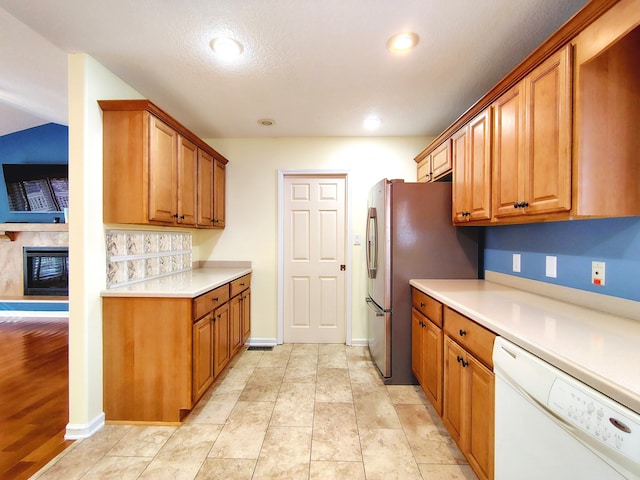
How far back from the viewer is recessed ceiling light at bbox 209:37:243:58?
65.6 inches

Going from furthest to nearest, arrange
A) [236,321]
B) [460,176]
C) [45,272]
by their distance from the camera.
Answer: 1. [45,272]
2. [236,321]
3. [460,176]

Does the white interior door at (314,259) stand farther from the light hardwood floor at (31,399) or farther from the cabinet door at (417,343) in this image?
the light hardwood floor at (31,399)

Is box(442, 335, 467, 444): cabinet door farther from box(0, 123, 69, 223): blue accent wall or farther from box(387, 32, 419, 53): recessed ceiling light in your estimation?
box(0, 123, 69, 223): blue accent wall

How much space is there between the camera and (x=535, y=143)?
4.59ft

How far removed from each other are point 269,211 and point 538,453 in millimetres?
2967

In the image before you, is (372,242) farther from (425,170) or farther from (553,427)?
(553,427)

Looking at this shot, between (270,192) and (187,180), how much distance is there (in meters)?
1.06

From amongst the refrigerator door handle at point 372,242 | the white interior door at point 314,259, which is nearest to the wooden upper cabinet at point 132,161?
the white interior door at point 314,259

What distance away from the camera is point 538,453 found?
0.91 metres

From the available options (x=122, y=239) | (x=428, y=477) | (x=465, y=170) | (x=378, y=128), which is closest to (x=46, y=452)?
(x=122, y=239)

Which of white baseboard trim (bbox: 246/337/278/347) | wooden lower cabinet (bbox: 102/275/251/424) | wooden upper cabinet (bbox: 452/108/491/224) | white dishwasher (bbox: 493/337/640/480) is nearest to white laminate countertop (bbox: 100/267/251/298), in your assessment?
wooden lower cabinet (bbox: 102/275/251/424)

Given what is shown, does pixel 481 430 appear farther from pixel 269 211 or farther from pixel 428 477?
pixel 269 211

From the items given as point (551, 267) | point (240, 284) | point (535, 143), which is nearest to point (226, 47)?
point (535, 143)

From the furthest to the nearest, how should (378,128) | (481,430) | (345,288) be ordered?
1. (345,288)
2. (378,128)
3. (481,430)
